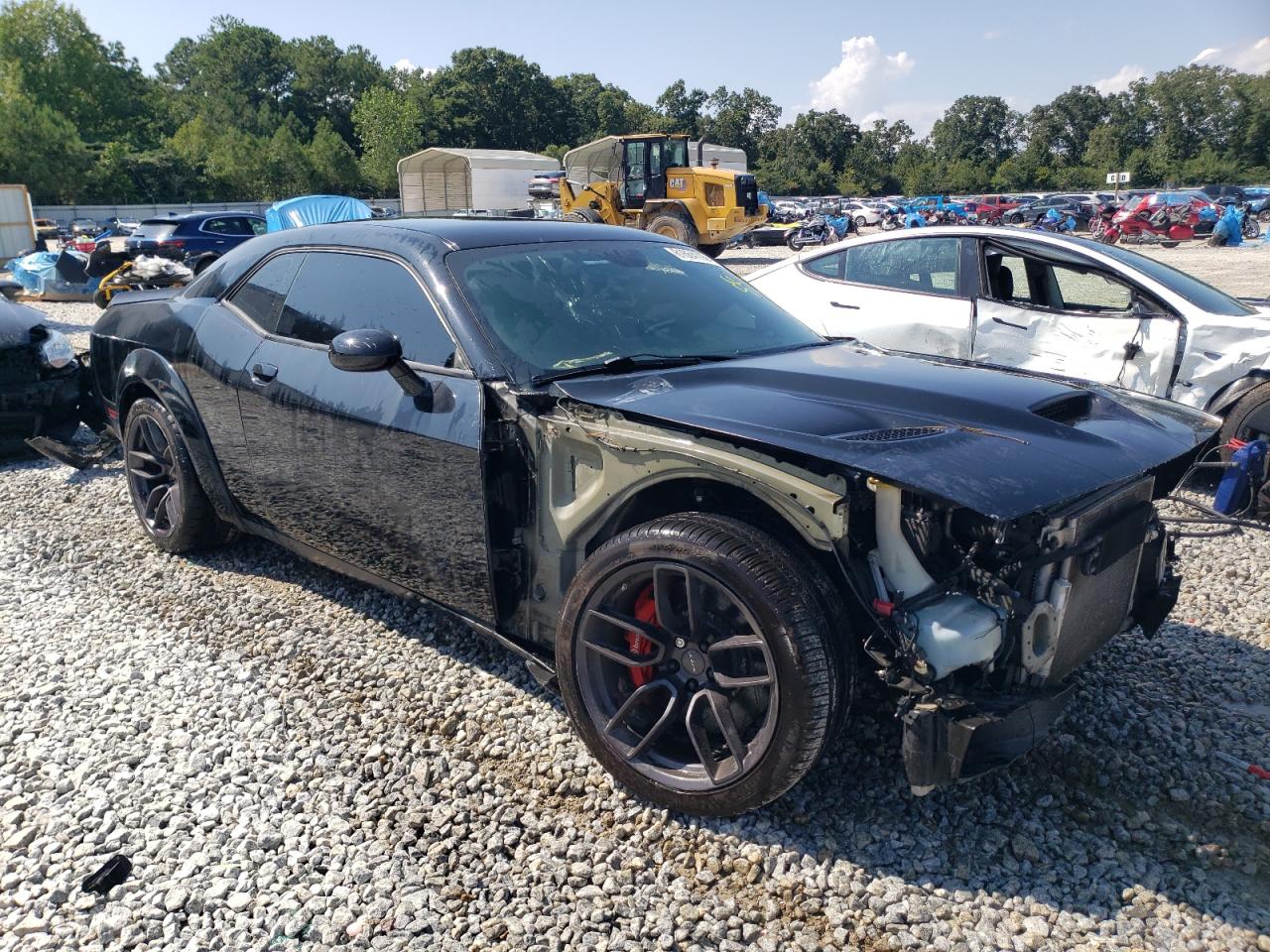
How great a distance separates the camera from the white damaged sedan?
5.38 m

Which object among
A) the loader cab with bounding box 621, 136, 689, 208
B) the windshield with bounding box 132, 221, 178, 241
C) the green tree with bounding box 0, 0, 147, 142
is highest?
the green tree with bounding box 0, 0, 147, 142

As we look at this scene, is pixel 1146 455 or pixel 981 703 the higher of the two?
pixel 1146 455

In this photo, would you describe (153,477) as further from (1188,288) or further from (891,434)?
(1188,288)

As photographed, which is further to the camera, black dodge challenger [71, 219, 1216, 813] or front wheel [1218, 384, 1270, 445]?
front wheel [1218, 384, 1270, 445]

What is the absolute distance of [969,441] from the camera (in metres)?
2.45

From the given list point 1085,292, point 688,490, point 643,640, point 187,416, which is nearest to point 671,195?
point 1085,292

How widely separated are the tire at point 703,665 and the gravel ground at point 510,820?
187 millimetres

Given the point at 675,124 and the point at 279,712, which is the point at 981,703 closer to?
the point at 279,712

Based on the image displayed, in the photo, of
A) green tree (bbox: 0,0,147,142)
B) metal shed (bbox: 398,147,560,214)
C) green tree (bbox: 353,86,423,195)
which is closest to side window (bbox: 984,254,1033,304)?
Answer: metal shed (bbox: 398,147,560,214)

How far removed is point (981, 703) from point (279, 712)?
2332 millimetres

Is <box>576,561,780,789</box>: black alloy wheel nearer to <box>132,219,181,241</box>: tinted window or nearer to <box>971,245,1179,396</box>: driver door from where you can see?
<box>971,245,1179,396</box>: driver door

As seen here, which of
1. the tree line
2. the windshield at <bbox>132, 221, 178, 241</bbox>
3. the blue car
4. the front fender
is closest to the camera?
the front fender

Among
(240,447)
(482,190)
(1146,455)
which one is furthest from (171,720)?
(482,190)

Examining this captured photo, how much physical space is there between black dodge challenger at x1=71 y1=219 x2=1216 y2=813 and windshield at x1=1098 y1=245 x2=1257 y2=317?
118 inches
